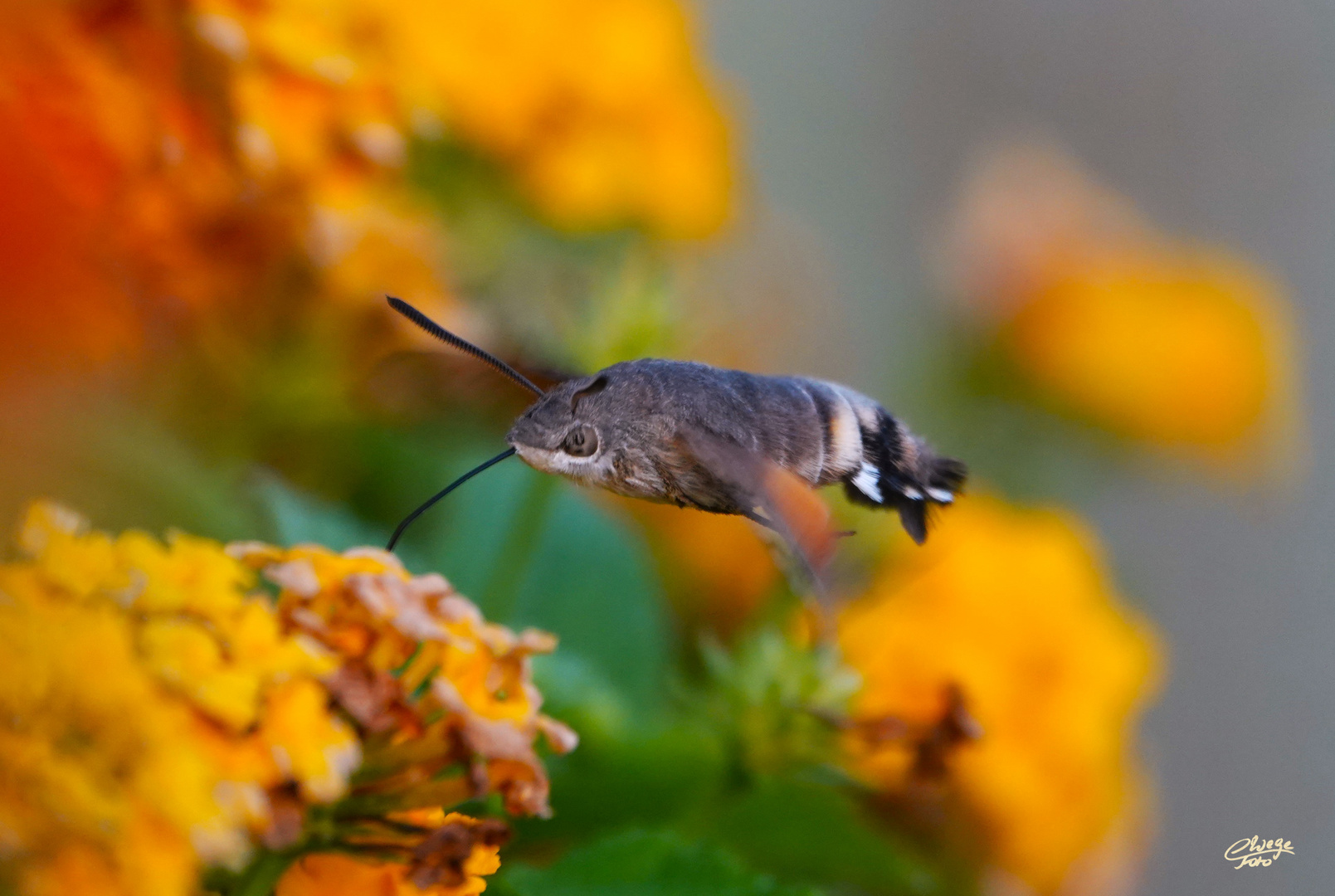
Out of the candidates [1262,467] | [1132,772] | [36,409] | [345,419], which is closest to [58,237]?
[36,409]

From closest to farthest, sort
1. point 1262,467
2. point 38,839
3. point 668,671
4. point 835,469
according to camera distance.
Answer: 1. point 38,839
2. point 835,469
3. point 668,671
4. point 1262,467

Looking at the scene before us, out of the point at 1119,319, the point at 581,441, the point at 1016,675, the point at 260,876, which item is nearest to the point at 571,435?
the point at 581,441

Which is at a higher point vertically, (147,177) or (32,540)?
(147,177)

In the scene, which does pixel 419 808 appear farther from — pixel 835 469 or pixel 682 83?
pixel 682 83

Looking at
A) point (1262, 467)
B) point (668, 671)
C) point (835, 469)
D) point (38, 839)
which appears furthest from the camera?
point (1262, 467)

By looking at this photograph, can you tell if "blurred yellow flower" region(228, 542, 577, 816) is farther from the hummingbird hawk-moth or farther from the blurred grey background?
the blurred grey background
